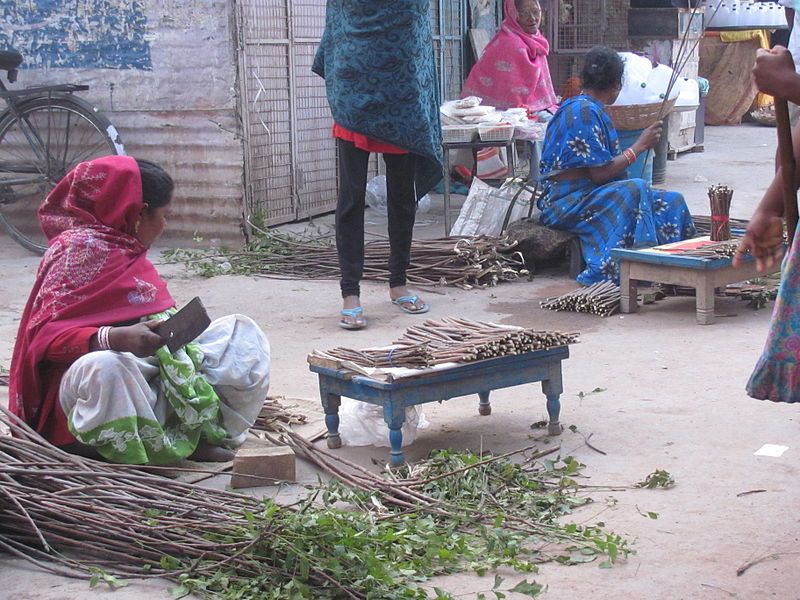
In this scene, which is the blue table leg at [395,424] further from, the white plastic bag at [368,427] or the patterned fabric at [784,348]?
the patterned fabric at [784,348]

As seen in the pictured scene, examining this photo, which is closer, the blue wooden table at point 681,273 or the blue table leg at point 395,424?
the blue table leg at point 395,424

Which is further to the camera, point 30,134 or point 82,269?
point 30,134

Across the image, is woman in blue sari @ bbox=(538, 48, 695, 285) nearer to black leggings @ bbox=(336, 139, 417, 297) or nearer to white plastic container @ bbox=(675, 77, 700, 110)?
black leggings @ bbox=(336, 139, 417, 297)

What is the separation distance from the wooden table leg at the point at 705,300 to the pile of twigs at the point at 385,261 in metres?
1.56

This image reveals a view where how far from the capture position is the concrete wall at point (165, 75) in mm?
8445

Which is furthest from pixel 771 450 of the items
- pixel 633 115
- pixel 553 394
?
pixel 633 115

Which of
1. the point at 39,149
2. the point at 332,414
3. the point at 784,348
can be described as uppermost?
the point at 39,149

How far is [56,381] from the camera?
3.90 m

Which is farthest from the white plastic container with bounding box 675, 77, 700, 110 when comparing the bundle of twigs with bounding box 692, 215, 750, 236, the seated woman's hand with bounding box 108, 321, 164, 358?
the seated woman's hand with bounding box 108, 321, 164, 358

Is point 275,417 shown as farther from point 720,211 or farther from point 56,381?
point 720,211

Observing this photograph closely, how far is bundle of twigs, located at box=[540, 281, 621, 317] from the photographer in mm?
6508

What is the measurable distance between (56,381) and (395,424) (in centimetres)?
117

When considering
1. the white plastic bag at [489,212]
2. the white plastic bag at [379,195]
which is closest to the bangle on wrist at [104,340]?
the white plastic bag at [489,212]

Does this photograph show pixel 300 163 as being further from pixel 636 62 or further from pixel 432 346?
pixel 432 346
